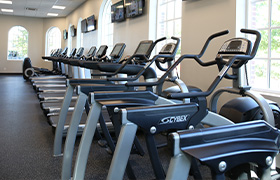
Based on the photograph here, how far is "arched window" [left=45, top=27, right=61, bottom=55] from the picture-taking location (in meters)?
14.9

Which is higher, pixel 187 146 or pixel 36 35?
pixel 36 35

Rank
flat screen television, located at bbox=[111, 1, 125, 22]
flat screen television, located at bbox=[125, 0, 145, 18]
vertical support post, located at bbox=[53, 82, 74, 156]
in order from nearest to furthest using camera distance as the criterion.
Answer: vertical support post, located at bbox=[53, 82, 74, 156], flat screen television, located at bbox=[125, 0, 145, 18], flat screen television, located at bbox=[111, 1, 125, 22]

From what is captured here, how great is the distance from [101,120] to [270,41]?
2104 mm

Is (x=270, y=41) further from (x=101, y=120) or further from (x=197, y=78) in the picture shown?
(x=101, y=120)

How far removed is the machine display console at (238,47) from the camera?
1.83 metres

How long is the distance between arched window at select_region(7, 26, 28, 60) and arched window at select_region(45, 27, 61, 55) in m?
1.14

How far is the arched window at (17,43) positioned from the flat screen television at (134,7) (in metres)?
10.5

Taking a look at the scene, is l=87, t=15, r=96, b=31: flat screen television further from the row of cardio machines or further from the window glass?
the row of cardio machines

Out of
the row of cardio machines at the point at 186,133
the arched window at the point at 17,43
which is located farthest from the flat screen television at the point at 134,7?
the arched window at the point at 17,43

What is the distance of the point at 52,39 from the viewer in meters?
15.0

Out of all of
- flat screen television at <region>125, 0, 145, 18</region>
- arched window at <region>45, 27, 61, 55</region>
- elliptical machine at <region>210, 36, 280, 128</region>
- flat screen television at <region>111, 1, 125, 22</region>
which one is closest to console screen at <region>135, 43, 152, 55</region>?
elliptical machine at <region>210, 36, 280, 128</region>

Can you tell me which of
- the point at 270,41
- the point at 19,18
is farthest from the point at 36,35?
the point at 270,41

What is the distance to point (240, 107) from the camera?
2074mm

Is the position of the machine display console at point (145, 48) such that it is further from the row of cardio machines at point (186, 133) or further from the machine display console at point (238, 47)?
the machine display console at point (238, 47)
